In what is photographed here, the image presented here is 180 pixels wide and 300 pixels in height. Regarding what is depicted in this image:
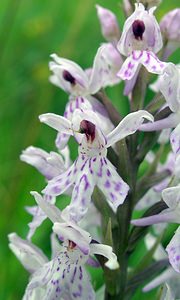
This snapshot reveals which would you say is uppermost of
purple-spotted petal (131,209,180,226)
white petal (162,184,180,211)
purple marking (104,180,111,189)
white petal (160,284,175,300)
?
purple marking (104,180,111,189)

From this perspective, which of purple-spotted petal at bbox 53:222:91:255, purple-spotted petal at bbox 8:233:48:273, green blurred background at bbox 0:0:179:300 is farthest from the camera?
green blurred background at bbox 0:0:179:300

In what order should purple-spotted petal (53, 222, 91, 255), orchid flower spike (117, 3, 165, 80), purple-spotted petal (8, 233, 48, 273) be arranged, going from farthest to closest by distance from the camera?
purple-spotted petal (8, 233, 48, 273) → orchid flower spike (117, 3, 165, 80) → purple-spotted petal (53, 222, 91, 255)

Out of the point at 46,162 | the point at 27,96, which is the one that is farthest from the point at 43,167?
the point at 27,96

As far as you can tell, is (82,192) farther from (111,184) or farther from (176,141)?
(176,141)

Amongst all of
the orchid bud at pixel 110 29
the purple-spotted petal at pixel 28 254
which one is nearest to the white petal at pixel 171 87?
the orchid bud at pixel 110 29

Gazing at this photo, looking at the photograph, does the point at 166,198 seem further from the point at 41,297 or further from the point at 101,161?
the point at 41,297

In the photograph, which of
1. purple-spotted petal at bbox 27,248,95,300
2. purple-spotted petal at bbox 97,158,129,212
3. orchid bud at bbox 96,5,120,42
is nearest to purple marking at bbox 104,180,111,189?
purple-spotted petal at bbox 97,158,129,212

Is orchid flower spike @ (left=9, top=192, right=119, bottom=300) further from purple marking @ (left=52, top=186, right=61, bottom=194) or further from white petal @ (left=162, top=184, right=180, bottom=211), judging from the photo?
white petal @ (left=162, top=184, right=180, bottom=211)
